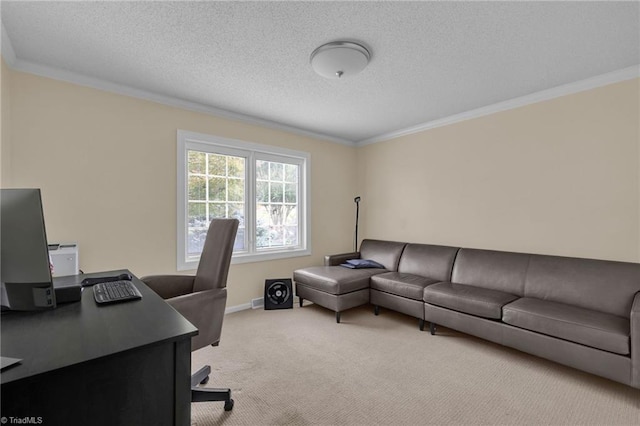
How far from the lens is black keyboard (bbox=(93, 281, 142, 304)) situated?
1.34 metres

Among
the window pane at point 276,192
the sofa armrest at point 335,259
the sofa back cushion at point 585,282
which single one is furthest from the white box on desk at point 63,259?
the sofa back cushion at point 585,282

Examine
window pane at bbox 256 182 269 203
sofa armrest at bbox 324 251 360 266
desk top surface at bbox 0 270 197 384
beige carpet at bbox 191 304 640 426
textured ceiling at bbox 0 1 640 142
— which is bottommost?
beige carpet at bbox 191 304 640 426

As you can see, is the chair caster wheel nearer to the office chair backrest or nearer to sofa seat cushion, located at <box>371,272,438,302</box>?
the office chair backrest

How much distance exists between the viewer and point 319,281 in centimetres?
348

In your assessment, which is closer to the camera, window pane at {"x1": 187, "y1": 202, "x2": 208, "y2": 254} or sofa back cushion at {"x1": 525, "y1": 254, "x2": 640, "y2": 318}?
sofa back cushion at {"x1": 525, "y1": 254, "x2": 640, "y2": 318}

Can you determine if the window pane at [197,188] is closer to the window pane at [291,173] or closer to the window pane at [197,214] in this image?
the window pane at [197,214]

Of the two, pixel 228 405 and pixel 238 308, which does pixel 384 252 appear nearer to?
pixel 238 308

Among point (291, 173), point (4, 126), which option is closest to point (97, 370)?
point (4, 126)

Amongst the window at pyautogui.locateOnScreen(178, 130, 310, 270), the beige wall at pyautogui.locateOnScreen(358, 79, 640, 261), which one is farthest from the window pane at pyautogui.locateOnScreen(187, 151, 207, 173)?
the beige wall at pyautogui.locateOnScreen(358, 79, 640, 261)

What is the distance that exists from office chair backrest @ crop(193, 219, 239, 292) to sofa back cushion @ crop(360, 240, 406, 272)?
99.4 inches

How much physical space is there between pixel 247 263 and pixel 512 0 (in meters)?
3.47

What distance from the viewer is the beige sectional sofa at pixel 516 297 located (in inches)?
79.7

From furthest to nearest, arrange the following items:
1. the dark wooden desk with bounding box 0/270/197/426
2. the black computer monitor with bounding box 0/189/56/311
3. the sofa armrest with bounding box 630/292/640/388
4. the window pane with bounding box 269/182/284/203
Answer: the window pane with bounding box 269/182/284/203, the sofa armrest with bounding box 630/292/640/388, the black computer monitor with bounding box 0/189/56/311, the dark wooden desk with bounding box 0/270/197/426

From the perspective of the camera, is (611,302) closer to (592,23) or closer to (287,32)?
(592,23)
